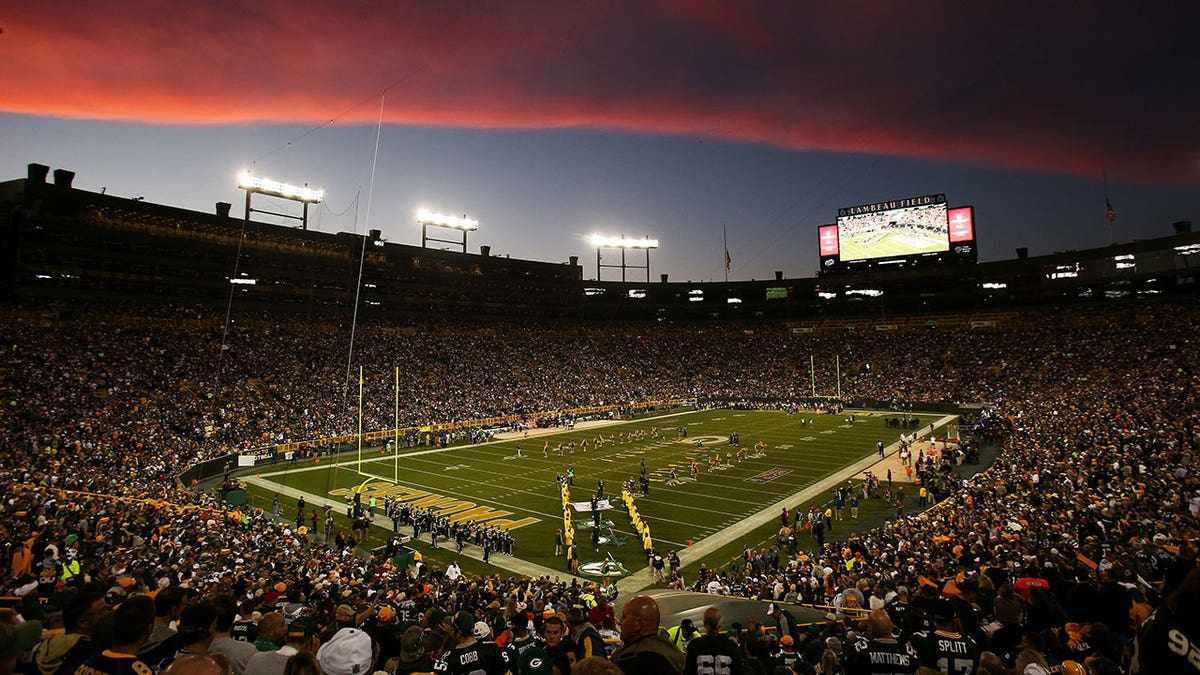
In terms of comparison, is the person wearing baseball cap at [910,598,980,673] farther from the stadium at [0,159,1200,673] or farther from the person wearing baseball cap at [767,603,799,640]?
the person wearing baseball cap at [767,603,799,640]

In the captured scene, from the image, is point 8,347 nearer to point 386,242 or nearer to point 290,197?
point 290,197

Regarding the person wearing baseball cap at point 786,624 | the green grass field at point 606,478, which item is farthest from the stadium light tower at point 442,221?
the person wearing baseball cap at point 786,624

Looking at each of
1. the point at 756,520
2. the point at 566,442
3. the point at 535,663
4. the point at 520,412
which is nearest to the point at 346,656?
the point at 535,663

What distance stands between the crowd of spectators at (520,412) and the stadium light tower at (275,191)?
1144 centimetres

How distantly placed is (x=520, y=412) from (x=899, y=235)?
44916 mm

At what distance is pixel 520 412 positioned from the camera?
2283 inches

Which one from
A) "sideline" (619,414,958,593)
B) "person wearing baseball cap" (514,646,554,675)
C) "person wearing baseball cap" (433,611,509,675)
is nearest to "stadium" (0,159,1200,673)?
"sideline" (619,414,958,593)

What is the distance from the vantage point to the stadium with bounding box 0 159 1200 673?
1000 cm

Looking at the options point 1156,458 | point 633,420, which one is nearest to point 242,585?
point 1156,458

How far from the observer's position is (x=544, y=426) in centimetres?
5519

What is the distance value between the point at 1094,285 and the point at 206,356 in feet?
295

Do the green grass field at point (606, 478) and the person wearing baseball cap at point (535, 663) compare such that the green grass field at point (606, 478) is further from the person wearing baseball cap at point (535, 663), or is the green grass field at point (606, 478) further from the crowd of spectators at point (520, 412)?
the person wearing baseball cap at point (535, 663)

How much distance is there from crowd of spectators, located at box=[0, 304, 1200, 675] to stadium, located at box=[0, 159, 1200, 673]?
0.14 meters

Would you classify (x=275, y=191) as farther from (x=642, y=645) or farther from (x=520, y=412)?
(x=642, y=645)
